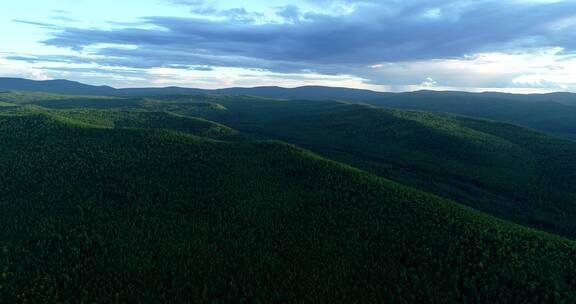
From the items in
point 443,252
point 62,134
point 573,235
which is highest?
point 62,134

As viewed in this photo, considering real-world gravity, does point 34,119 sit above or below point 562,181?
above

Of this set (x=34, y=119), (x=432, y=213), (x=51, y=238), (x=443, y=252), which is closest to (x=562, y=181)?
(x=432, y=213)

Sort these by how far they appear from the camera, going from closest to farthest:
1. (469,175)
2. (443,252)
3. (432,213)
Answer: (443,252) → (432,213) → (469,175)

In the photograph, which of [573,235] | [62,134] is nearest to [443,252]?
[573,235]

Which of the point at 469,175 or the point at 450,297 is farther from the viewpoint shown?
the point at 469,175

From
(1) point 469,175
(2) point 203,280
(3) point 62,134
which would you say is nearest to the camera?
(2) point 203,280

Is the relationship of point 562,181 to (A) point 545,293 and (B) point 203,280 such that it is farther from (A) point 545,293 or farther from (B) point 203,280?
(B) point 203,280

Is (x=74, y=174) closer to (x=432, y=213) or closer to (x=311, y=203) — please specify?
(x=311, y=203)
